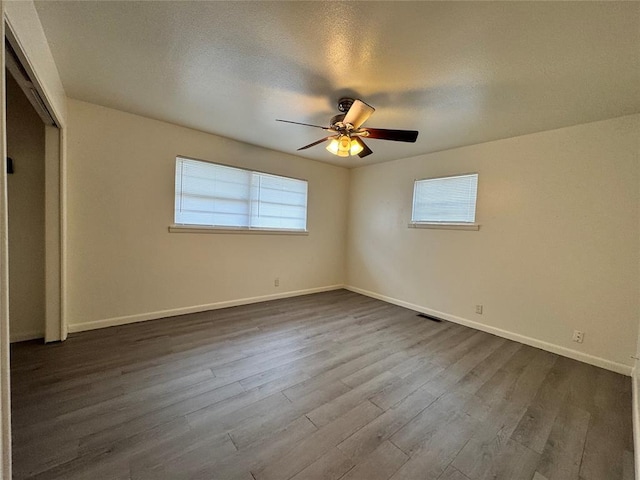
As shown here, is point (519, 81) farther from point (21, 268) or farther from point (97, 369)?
point (21, 268)

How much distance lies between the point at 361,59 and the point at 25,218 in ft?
11.1

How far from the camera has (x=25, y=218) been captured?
2486mm

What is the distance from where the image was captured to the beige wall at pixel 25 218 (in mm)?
2420

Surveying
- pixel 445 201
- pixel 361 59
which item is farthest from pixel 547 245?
pixel 361 59

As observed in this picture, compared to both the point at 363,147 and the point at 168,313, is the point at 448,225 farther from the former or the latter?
the point at 168,313

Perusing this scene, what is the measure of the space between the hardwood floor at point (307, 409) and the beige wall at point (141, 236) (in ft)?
1.50

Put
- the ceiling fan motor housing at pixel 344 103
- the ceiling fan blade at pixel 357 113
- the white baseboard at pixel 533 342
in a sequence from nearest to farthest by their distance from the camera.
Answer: the ceiling fan blade at pixel 357 113 → the ceiling fan motor housing at pixel 344 103 → the white baseboard at pixel 533 342

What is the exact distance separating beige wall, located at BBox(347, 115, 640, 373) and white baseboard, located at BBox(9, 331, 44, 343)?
4482 millimetres

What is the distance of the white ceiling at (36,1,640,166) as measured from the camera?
1.40 m

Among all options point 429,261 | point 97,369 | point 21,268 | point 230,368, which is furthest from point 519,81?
point 21,268

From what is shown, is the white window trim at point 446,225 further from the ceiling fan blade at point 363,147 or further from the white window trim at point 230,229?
the white window trim at point 230,229

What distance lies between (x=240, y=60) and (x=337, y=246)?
3.61m

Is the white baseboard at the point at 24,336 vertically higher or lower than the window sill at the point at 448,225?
lower

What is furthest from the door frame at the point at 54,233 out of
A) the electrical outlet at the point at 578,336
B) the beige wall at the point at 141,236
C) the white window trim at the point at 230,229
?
the electrical outlet at the point at 578,336
